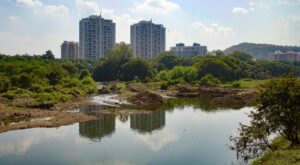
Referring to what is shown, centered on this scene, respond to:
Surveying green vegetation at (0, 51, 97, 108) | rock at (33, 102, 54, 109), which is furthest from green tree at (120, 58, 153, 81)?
rock at (33, 102, 54, 109)

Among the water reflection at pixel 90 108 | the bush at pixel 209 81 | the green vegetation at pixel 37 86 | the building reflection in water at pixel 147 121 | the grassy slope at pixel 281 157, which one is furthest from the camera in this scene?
the bush at pixel 209 81

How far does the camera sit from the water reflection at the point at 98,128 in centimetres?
3931

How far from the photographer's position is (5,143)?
Result: 34656mm

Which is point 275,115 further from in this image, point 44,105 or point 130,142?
point 44,105

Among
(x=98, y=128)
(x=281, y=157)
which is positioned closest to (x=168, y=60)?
(x=98, y=128)

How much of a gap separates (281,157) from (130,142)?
1628cm

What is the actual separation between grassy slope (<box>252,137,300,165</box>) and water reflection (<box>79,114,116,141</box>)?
18253 mm

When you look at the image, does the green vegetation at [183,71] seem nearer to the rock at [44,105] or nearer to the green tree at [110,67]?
the green tree at [110,67]

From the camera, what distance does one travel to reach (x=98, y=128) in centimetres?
4325

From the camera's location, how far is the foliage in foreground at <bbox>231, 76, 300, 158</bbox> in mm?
26703

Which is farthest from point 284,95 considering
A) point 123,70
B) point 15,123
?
point 123,70

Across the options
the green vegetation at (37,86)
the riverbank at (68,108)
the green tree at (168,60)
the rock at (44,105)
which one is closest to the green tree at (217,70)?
the riverbank at (68,108)

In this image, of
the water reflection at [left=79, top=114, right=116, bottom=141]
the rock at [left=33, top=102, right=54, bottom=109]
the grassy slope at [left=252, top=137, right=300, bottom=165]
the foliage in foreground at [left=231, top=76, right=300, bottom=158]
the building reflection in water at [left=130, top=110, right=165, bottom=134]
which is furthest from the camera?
the rock at [left=33, top=102, right=54, bottom=109]

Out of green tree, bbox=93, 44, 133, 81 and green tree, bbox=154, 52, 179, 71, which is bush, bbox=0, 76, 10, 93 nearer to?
green tree, bbox=93, 44, 133, 81
